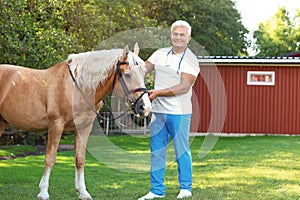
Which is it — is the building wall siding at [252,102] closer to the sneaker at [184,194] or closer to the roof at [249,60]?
the roof at [249,60]

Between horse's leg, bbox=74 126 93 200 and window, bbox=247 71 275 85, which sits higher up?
window, bbox=247 71 275 85

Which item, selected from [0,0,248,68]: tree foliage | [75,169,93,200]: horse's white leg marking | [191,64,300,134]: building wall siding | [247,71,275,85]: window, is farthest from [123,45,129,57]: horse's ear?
[247,71,275,85]: window

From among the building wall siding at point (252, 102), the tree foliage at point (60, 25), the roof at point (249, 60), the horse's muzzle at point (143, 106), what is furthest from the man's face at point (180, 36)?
the building wall siding at point (252, 102)

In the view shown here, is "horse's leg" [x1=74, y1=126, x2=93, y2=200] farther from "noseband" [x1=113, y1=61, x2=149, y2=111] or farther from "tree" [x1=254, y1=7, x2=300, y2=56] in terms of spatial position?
"tree" [x1=254, y1=7, x2=300, y2=56]

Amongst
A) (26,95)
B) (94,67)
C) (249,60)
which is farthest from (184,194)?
(249,60)

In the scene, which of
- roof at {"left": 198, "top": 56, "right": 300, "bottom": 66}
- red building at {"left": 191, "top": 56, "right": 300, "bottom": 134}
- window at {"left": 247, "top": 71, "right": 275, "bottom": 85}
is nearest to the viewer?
roof at {"left": 198, "top": 56, "right": 300, "bottom": 66}

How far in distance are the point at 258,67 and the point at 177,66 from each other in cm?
1256

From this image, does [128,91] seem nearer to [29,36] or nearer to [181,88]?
[181,88]

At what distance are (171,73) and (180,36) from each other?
1.33 feet

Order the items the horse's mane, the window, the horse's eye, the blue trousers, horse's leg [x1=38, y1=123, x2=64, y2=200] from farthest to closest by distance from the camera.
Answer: the window, the blue trousers, horse's leg [x1=38, y1=123, x2=64, y2=200], the horse's mane, the horse's eye

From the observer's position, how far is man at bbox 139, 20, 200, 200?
525cm

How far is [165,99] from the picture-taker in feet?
17.5

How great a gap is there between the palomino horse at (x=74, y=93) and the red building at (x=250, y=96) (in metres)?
11.8

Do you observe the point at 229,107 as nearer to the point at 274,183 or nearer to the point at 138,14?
the point at 138,14
